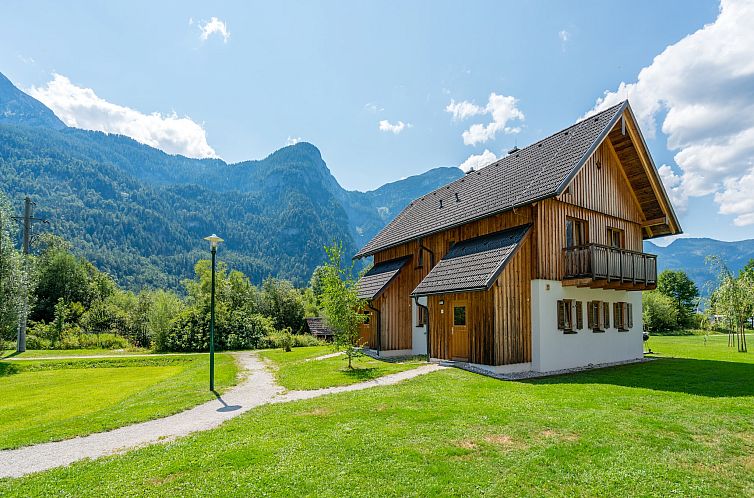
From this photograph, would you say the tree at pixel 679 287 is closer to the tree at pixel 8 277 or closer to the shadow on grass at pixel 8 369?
the shadow on grass at pixel 8 369

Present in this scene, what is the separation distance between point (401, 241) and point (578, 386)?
11643mm

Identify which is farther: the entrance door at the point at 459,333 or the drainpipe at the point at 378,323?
the drainpipe at the point at 378,323

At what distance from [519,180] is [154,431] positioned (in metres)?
14.7

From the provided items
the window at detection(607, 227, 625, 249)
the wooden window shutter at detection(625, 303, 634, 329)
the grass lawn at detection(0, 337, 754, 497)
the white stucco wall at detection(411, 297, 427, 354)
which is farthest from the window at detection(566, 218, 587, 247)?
the grass lawn at detection(0, 337, 754, 497)

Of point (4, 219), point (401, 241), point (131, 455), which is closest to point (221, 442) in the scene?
point (131, 455)

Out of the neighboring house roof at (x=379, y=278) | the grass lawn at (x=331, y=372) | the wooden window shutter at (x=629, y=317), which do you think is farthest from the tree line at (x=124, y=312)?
the wooden window shutter at (x=629, y=317)

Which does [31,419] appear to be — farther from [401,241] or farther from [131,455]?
[401,241]

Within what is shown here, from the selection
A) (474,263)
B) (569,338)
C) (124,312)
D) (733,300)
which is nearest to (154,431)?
(474,263)

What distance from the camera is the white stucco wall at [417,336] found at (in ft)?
64.7

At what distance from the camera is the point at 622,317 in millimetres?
18297

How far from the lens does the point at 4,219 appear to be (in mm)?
22453

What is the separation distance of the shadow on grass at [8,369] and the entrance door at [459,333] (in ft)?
64.4

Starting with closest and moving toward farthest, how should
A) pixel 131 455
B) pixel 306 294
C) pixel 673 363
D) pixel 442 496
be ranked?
pixel 442 496 < pixel 131 455 < pixel 673 363 < pixel 306 294

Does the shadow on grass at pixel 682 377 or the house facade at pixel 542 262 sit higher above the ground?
the house facade at pixel 542 262
